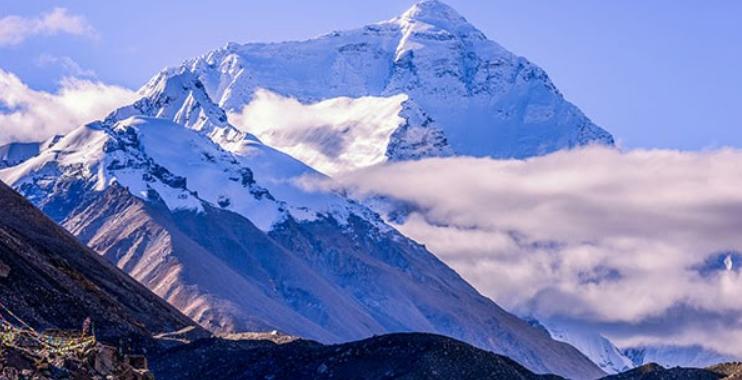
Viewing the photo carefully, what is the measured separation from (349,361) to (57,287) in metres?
32.4

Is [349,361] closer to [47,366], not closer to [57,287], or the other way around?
[57,287]

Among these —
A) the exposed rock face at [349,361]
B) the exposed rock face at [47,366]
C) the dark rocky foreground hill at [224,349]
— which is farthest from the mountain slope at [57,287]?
the exposed rock face at [47,366]

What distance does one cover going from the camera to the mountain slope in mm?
112875

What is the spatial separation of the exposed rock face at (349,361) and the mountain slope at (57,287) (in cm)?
804

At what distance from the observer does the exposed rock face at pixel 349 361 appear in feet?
322

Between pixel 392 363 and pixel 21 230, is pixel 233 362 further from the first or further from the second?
pixel 21 230

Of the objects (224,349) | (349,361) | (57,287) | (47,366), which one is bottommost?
(47,366)

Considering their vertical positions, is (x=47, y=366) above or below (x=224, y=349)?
below

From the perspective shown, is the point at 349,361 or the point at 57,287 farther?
the point at 57,287

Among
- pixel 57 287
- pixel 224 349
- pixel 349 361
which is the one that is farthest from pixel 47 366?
pixel 57 287

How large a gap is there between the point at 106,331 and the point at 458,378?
31575mm

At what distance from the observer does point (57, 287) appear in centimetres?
12731

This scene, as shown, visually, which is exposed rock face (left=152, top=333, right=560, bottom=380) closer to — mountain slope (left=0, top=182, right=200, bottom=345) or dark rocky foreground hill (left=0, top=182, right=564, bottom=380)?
dark rocky foreground hill (left=0, top=182, right=564, bottom=380)

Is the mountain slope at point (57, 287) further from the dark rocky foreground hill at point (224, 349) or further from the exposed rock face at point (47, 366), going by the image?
the exposed rock face at point (47, 366)
